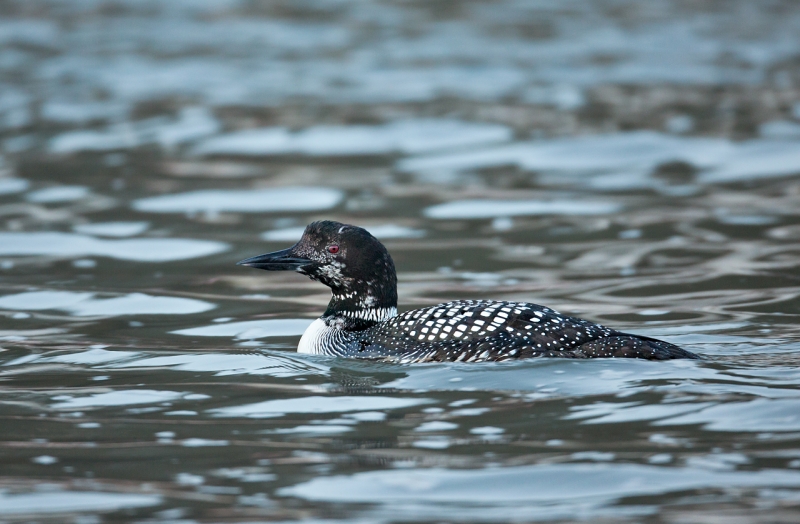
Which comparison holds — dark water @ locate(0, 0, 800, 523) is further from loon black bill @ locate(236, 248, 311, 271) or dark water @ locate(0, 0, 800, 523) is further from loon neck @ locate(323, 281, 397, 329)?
loon black bill @ locate(236, 248, 311, 271)

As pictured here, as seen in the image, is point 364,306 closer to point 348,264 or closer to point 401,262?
point 348,264

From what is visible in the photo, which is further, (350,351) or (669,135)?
(669,135)

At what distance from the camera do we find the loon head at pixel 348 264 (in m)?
6.09

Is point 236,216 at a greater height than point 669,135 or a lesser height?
lesser

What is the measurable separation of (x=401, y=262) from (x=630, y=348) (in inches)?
138

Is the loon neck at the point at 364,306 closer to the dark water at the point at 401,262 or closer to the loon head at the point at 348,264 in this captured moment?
the loon head at the point at 348,264

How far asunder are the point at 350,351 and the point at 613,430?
64.9 inches

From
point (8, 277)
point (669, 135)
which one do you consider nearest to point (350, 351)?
point (8, 277)

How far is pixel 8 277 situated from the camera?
8367 mm

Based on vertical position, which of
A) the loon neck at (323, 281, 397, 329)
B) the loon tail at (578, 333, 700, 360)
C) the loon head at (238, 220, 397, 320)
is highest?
the loon head at (238, 220, 397, 320)

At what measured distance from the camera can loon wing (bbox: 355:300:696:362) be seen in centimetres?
548

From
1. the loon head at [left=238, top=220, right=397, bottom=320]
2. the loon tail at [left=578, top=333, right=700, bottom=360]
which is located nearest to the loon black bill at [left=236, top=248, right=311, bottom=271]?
the loon head at [left=238, top=220, right=397, bottom=320]

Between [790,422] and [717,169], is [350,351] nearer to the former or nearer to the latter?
[790,422]

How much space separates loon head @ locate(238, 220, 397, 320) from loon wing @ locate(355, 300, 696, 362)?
13.7 inches
